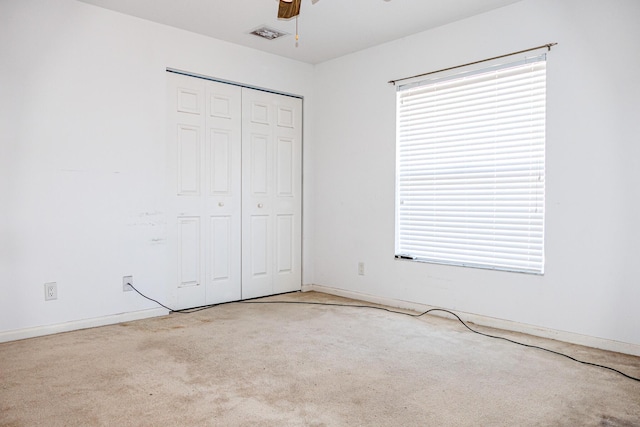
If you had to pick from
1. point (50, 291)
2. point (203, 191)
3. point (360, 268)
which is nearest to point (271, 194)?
point (203, 191)

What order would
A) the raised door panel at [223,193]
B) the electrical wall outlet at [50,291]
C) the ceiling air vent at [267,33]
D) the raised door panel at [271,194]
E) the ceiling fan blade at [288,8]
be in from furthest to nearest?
the raised door panel at [271,194], the raised door panel at [223,193], the ceiling air vent at [267,33], the electrical wall outlet at [50,291], the ceiling fan blade at [288,8]

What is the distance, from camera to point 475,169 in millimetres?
3740

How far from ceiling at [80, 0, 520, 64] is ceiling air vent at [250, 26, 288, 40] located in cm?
6

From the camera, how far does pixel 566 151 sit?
3.21 meters

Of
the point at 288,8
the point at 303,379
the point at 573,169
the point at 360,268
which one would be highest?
the point at 288,8

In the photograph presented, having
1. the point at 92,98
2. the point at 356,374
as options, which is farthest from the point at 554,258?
the point at 92,98

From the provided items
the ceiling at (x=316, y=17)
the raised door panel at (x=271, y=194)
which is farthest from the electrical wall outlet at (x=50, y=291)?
the ceiling at (x=316, y=17)

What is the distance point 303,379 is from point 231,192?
2424 mm

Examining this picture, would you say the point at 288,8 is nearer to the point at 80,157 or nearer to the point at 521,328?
the point at 80,157

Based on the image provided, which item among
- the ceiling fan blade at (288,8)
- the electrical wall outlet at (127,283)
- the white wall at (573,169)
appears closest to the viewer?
the ceiling fan blade at (288,8)

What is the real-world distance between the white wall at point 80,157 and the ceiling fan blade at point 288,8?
7.03ft

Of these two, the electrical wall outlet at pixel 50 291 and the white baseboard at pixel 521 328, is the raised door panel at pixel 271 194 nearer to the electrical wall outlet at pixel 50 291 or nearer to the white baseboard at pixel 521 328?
the white baseboard at pixel 521 328

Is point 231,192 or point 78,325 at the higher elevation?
point 231,192

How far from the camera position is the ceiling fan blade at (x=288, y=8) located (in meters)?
2.03
